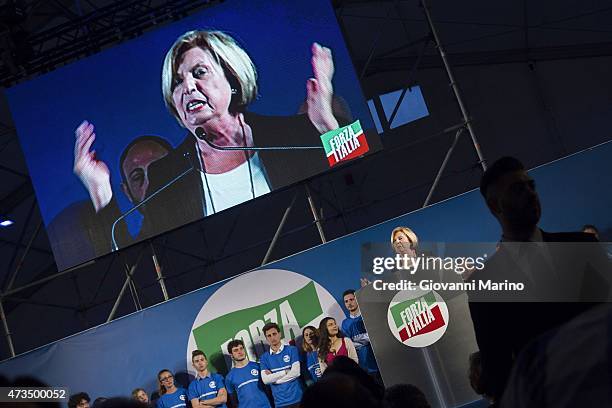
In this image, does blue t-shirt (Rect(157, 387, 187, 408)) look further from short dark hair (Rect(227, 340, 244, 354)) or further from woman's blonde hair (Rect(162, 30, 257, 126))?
woman's blonde hair (Rect(162, 30, 257, 126))

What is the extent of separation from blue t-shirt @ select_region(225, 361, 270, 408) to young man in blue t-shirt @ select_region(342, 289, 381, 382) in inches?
42.2

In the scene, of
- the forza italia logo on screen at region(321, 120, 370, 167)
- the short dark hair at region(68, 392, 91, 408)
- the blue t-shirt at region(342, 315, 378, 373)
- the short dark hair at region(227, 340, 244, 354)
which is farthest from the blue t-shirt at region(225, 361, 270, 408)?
the forza italia logo on screen at region(321, 120, 370, 167)

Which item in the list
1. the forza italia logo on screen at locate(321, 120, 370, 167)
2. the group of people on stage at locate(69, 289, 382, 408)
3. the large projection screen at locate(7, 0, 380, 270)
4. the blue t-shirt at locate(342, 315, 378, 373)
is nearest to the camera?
the blue t-shirt at locate(342, 315, 378, 373)

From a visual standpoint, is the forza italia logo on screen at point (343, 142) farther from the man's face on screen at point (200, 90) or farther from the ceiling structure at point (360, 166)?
the ceiling structure at point (360, 166)

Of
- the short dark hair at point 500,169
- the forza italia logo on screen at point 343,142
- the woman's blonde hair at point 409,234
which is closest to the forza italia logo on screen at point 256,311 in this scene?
the woman's blonde hair at point 409,234

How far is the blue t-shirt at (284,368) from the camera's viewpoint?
8977 mm

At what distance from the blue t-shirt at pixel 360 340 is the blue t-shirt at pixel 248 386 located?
1073 millimetres

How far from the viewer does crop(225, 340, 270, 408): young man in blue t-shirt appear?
905 cm

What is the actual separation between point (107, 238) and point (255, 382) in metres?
2.84

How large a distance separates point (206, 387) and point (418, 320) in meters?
2.41

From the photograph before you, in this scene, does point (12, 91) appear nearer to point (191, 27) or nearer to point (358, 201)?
point (191, 27)

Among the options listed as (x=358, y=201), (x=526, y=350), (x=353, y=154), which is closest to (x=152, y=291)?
(x=358, y=201)

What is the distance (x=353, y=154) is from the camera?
1002 centimetres

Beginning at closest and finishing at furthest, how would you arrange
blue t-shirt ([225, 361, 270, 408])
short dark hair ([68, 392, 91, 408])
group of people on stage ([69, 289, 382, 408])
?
group of people on stage ([69, 289, 382, 408]), blue t-shirt ([225, 361, 270, 408]), short dark hair ([68, 392, 91, 408])
